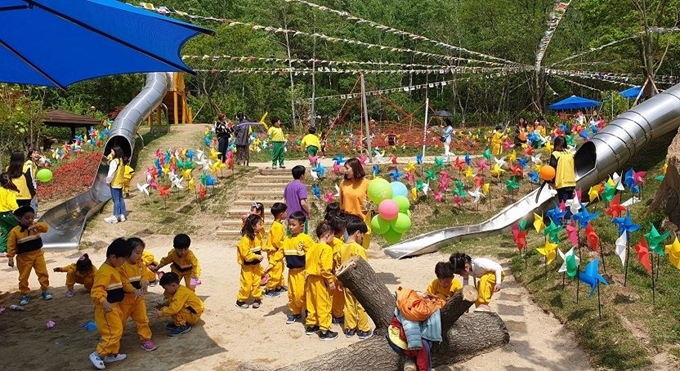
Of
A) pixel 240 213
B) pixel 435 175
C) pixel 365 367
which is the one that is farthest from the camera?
pixel 435 175

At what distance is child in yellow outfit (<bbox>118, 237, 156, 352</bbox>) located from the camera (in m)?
5.41

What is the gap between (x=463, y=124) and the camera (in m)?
37.8

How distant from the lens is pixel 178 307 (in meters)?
5.98

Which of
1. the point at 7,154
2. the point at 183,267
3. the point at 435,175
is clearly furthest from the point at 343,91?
the point at 183,267

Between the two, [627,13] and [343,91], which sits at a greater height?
[627,13]

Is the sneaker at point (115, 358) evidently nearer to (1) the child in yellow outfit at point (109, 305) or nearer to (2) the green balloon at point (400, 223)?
(1) the child in yellow outfit at point (109, 305)

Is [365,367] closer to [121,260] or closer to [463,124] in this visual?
[121,260]

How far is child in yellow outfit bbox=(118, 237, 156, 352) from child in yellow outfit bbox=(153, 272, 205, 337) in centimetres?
A: 32

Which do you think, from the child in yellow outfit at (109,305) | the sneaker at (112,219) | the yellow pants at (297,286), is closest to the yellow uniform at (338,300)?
the yellow pants at (297,286)

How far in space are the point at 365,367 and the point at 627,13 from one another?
28082 millimetres

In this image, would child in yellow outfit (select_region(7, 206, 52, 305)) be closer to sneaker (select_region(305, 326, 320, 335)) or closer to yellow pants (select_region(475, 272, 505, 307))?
sneaker (select_region(305, 326, 320, 335))

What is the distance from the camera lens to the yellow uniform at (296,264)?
6203 mm

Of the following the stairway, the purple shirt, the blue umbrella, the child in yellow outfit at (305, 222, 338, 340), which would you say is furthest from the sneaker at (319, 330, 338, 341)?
the stairway

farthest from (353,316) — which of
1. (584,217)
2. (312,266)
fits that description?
(584,217)
